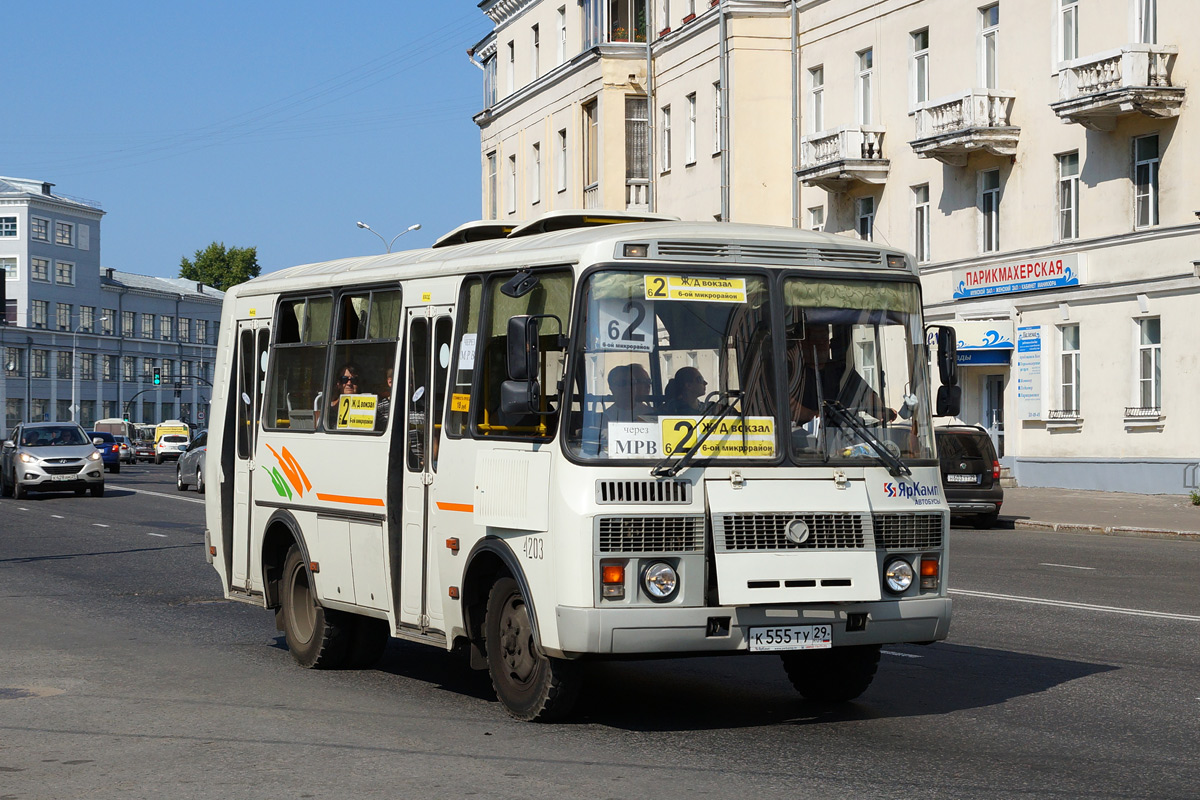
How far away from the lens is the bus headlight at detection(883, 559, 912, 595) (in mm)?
8711

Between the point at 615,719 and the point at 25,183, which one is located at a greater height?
the point at 25,183

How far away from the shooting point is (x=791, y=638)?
843cm

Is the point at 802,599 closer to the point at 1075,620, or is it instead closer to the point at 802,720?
the point at 802,720

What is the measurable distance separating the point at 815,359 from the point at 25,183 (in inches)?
4704

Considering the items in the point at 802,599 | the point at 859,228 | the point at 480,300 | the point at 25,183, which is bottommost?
the point at 802,599

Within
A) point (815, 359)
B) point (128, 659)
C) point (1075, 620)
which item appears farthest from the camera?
point (1075, 620)

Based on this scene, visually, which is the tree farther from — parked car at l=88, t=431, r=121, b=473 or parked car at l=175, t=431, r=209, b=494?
Answer: parked car at l=175, t=431, r=209, b=494

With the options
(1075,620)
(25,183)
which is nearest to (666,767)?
(1075,620)

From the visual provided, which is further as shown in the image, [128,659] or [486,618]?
[128,659]

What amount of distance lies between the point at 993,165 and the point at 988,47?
262 centimetres

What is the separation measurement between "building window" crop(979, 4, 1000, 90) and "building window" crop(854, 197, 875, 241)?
5719 mm

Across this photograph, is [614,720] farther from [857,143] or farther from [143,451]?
[143,451]

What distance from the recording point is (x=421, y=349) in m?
10.1

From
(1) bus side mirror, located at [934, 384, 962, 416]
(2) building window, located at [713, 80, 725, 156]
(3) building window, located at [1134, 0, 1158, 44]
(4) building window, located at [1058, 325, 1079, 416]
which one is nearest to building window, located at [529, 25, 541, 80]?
(2) building window, located at [713, 80, 725, 156]
